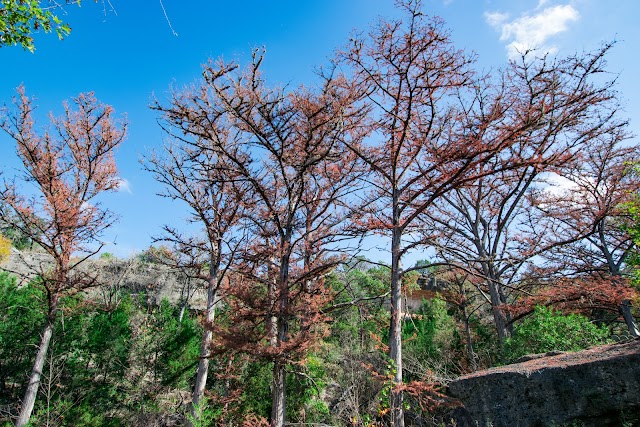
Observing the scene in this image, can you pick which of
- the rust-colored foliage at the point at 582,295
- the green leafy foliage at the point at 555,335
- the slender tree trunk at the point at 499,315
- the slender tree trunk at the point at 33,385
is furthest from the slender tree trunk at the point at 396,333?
the slender tree trunk at the point at 33,385

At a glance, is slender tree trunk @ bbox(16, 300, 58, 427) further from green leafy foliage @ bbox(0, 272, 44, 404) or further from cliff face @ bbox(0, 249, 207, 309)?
cliff face @ bbox(0, 249, 207, 309)

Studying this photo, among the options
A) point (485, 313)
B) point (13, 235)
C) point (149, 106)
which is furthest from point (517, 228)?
point (13, 235)

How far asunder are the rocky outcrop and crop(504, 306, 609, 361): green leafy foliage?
247cm

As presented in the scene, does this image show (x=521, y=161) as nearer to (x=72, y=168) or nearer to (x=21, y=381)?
(x=72, y=168)

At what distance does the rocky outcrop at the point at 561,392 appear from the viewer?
5023 mm

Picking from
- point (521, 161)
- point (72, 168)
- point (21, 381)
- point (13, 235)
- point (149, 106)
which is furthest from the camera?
point (13, 235)

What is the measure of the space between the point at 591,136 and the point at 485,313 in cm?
1301

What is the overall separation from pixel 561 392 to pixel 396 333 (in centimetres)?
265

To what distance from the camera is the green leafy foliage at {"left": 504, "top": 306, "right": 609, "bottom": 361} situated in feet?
27.3

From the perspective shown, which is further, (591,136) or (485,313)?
(485,313)

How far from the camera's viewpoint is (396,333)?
630 centimetres

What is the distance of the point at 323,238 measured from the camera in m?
8.21

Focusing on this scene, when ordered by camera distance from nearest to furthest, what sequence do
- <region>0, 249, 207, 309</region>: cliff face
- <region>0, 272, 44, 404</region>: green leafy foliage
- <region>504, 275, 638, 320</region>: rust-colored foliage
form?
<region>504, 275, 638, 320</region>: rust-colored foliage → <region>0, 272, 44, 404</region>: green leafy foliage → <region>0, 249, 207, 309</region>: cliff face

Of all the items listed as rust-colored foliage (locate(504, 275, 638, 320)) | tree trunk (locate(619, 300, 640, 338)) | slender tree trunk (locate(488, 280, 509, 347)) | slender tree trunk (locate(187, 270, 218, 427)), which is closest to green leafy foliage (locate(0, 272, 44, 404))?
slender tree trunk (locate(187, 270, 218, 427))
